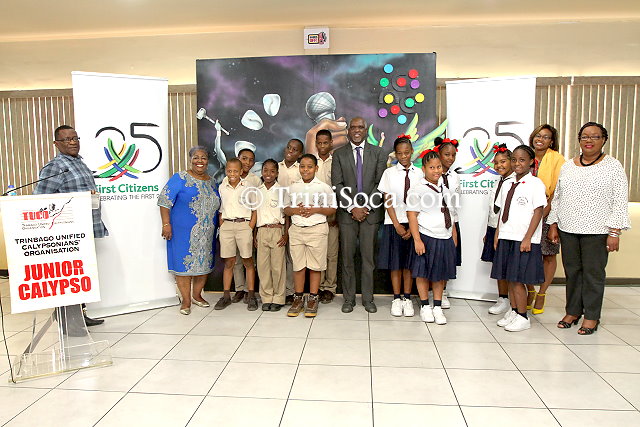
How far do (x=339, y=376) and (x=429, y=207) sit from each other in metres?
1.73

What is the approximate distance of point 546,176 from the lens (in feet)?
13.7

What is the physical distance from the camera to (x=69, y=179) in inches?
150

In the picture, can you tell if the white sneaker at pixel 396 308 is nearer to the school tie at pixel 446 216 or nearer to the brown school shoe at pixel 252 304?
the school tie at pixel 446 216

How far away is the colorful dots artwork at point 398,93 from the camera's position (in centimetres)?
482

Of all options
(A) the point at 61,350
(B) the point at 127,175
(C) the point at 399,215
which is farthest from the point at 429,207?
(A) the point at 61,350

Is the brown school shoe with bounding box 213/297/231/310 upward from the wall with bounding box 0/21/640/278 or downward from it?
downward

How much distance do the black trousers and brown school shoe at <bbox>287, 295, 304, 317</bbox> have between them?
237cm

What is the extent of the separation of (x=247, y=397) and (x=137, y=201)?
97.0 inches

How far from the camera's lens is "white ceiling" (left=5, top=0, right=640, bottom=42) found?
17.0ft

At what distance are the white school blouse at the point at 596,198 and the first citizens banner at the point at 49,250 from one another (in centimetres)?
375

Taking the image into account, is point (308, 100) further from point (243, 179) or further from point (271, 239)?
point (271, 239)

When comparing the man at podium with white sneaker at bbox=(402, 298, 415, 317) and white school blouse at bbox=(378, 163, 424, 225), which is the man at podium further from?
white sneaker at bbox=(402, 298, 415, 317)

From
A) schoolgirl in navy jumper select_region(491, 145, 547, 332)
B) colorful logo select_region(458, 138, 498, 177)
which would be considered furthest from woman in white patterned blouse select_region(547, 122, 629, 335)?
colorful logo select_region(458, 138, 498, 177)

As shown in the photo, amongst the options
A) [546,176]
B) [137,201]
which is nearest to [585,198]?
[546,176]
